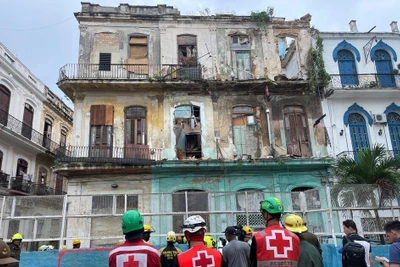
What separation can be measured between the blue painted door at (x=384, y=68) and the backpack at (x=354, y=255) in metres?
15.2

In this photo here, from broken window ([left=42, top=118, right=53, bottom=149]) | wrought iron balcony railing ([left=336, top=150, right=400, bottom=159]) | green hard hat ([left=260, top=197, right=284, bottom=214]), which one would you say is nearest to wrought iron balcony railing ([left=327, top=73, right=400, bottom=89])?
wrought iron balcony railing ([left=336, top=150, right=400, bottom=159])

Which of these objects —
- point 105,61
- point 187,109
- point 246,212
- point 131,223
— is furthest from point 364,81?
point 131,223

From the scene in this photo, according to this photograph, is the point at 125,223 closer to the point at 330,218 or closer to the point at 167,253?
the point at 167,253

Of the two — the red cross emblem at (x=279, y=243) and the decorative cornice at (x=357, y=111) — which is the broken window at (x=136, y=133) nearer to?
the decorative cornice at (x=357, y=111)

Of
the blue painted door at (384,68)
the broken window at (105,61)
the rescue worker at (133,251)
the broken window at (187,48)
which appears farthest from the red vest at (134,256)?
the blue painted door at (384,68)

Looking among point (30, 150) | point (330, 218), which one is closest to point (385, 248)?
point (330, 218)

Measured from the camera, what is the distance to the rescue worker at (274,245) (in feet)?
10.9

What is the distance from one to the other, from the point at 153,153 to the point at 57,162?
4261mm

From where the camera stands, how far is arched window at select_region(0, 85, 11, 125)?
19.6 metres

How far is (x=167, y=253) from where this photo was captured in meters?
5.72

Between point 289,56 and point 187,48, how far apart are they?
611 cm

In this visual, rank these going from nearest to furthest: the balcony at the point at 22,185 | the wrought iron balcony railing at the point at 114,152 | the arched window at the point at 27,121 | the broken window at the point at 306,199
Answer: the broken window at the point at 306,199, the wrought iron balcony railing at the point at 114,152, the balcony at the point at 22,185, the arched window at the point at 27,121

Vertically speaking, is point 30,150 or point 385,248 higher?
point 30,150

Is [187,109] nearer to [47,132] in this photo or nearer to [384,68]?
[384,68]
